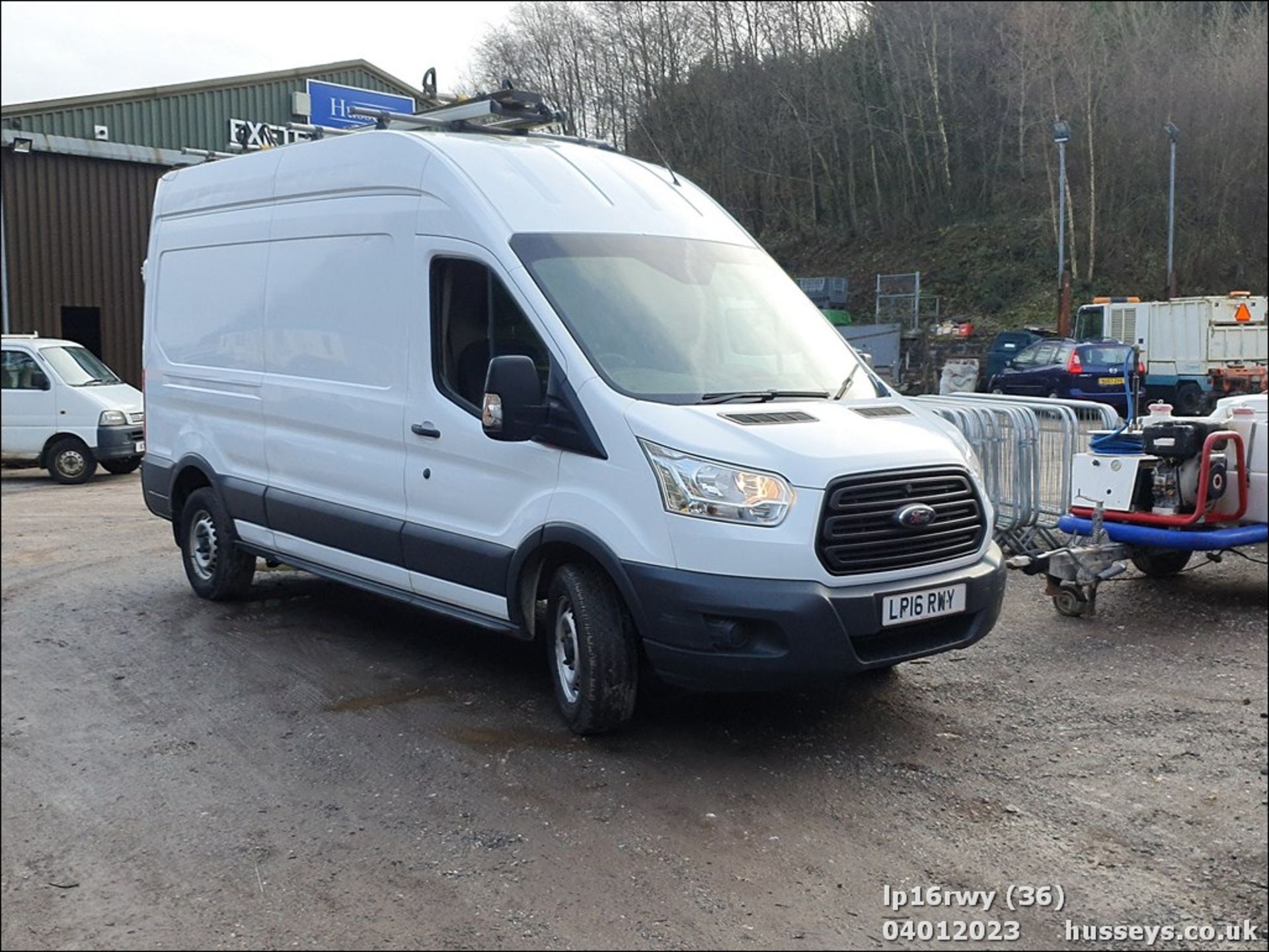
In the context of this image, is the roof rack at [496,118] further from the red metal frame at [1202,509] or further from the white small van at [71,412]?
the white small van at [71,412]

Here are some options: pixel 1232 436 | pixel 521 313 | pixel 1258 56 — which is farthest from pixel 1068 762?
pixel 1258 56

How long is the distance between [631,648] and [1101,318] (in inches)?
91.3

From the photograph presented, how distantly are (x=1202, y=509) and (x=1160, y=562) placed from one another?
9.75ft

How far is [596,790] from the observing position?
4.73 meters

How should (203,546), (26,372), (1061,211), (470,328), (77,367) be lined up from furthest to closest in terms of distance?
(77,367) < (26,372) < (203,546) < (470,328) < (1061,211)

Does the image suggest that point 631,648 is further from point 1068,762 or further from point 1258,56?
point 1258,56

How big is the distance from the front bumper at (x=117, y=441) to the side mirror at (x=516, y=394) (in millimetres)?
11485

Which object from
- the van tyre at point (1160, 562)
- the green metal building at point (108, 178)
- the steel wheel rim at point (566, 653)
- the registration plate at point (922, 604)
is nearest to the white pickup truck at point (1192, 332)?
the registration plate at point (922, 604)

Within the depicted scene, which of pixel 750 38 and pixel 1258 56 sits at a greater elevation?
pixel 750 38

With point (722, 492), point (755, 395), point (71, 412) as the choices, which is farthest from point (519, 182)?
point (71, 412)

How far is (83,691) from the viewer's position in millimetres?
3590

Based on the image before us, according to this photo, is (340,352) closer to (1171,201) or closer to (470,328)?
(470,328)

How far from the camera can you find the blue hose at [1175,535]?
2.82m

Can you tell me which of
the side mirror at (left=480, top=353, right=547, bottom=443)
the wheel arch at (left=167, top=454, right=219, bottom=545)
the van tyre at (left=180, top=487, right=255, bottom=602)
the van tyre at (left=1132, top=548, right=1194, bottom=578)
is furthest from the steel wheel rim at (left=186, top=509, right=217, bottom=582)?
the van tyre at (left=1132, top=548, right=1194, bottom=578)
